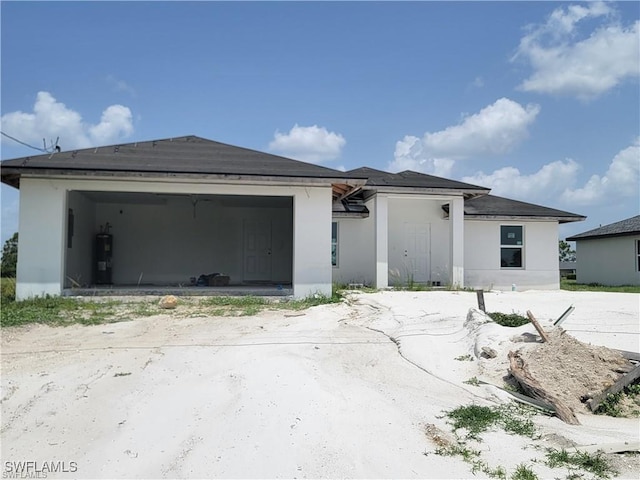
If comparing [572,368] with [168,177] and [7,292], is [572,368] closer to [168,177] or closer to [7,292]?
[168,177]

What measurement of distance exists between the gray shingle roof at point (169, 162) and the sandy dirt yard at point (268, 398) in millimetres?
4444

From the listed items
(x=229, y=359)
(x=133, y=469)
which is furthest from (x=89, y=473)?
(x=229, y=359)

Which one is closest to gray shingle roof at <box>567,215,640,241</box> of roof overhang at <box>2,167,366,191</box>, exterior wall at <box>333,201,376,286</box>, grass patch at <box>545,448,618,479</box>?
exterior wall at <box>333,201,376,286</box>

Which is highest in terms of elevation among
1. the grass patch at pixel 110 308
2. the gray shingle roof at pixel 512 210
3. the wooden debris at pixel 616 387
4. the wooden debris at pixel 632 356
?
the gray shingle roof at pixel 512 210

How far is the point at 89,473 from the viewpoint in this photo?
4457 mm

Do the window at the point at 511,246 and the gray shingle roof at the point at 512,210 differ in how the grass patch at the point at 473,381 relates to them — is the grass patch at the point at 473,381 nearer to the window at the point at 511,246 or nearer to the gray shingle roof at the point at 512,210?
the gray shingle roof at the point at 512,210

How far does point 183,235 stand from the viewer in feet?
62.9

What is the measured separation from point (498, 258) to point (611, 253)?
30.8 ft

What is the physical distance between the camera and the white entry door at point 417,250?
59.6 feet

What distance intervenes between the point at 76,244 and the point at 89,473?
41.5ft

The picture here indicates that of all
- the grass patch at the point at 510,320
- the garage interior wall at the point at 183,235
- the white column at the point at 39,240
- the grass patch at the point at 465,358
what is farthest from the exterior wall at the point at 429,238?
the white column at the point at 39,240

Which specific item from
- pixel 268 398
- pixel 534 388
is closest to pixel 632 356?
pixel 534 388

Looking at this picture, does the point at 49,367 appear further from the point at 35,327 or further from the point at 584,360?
the point at 584,360

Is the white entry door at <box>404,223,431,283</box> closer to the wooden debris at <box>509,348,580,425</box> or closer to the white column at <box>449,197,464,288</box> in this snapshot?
the white column at <box>449,197,464,288</box>
